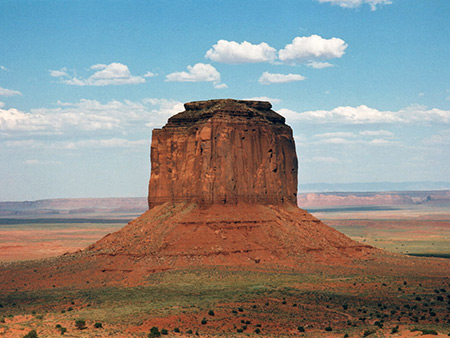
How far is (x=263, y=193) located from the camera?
81750 millimetres

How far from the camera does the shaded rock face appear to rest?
3110 inches

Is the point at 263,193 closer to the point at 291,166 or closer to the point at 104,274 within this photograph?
the point at 291,166

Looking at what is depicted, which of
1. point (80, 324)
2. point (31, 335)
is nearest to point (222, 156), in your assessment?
point (80, 324)

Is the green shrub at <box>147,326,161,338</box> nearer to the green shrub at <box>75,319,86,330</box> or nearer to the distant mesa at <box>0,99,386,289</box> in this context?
the green shrub at <box>75,319,86,330</box>

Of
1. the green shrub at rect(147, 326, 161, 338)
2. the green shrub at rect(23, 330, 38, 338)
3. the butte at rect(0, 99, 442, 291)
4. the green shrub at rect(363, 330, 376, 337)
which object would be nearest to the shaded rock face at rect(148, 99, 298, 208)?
the butte at rect(0, 99, 442, 291)

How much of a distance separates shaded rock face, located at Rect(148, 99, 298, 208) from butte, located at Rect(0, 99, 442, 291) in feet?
0.36

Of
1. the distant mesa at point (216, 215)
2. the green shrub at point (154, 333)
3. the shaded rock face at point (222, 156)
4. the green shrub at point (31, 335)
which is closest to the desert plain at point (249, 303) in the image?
the green shrub at point (154, 333)

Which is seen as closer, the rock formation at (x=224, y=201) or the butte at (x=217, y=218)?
the butte at (x=217, y=218)

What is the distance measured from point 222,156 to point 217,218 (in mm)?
6896

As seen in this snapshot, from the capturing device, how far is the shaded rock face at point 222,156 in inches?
3110

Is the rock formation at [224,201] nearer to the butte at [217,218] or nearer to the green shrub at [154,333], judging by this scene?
the butte at [217,218]

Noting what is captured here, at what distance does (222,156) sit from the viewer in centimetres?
7888

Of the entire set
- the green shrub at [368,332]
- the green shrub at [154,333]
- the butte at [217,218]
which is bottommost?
the green shrub at [154,333]

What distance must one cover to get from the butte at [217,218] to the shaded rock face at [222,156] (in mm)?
109
